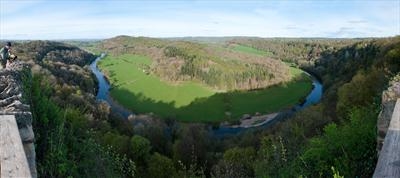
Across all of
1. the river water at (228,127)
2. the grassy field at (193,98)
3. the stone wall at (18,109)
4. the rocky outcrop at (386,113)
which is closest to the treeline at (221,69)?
the grassy field at (193,98)

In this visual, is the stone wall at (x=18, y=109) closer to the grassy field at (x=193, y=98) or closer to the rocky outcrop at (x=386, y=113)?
the rocky outcrop at (x=386, y=113)

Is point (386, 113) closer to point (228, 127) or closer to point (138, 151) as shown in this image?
point (138, 151)

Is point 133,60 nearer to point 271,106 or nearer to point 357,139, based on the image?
point 271,106

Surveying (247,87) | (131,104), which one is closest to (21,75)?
(131,104)

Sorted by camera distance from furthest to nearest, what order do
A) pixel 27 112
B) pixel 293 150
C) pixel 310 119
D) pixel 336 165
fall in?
pixel 310 119 → pixel 293 150 → pixel 336 165 → pixel 27 112

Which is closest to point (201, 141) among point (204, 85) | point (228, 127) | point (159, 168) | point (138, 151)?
point (138, 151)
